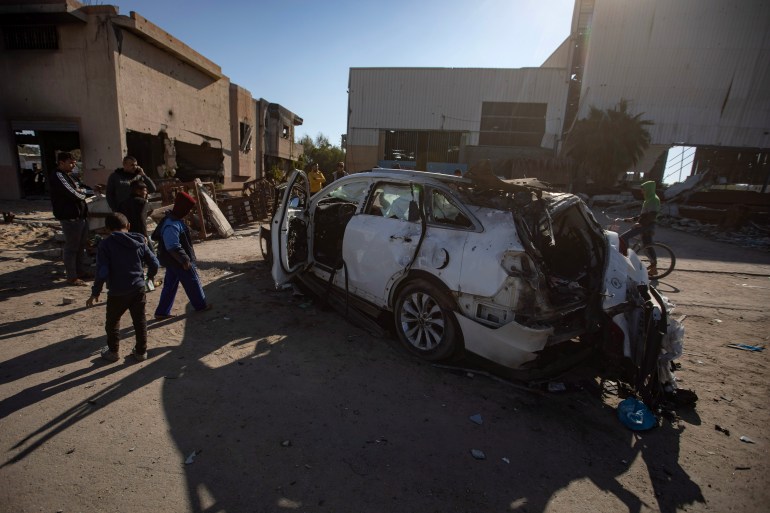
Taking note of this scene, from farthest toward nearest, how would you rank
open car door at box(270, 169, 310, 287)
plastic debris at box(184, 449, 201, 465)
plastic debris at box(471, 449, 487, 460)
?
open car door at box(270, 169, 310, 287)
plastic debris at box(471, 449, 487, 460)
plastic debris at box(184, 449, 201, 465)

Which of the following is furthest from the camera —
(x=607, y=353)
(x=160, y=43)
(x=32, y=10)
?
(x=160, y=43)

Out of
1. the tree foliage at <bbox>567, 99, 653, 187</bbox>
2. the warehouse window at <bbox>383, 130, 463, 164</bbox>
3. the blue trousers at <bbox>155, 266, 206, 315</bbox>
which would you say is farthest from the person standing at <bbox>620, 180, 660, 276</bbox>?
the warehouse window at <bbox>383, 130, 463, 164</bbox>

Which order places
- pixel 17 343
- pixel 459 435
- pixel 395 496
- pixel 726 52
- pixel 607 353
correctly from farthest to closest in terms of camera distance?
pixel 726 52, pixel 17 343, pixel 607 353, pixel 459 435, pixel 395 496

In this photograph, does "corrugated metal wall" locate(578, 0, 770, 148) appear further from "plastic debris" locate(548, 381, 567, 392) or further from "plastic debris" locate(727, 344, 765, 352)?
"plastic debris" locate(548, 381, 567, 392)

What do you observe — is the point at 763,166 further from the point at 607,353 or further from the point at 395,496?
the point at 395,496

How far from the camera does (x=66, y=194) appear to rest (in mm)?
5082

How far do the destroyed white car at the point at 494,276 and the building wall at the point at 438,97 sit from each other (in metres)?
24.7

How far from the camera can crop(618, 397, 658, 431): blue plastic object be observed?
2857mm

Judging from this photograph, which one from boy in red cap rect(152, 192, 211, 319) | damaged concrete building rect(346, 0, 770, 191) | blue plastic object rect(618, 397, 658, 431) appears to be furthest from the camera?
damaged concrete building rect(346, 0, 770, 191)

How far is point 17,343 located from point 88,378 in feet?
4.05

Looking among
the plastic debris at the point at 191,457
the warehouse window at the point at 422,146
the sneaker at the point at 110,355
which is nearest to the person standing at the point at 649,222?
the plastic debris at the point at 191,457

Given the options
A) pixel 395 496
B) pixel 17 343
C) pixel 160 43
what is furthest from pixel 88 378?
pixel 160 43

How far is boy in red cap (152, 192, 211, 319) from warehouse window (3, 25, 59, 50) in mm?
11087

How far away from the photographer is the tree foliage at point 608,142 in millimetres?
24359
